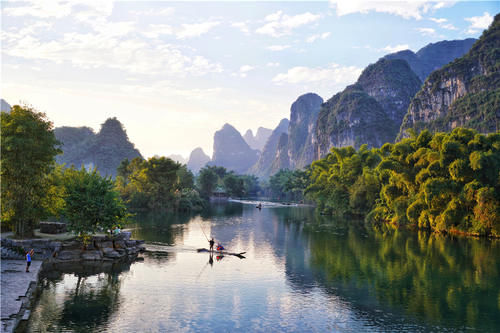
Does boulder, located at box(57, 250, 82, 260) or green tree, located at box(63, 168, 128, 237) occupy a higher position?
green tree, located at box(63, 168, 128, 237)

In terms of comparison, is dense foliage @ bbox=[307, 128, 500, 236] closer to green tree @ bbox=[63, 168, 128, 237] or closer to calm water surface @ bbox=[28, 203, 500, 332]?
calm water surface @ bbox=[28, 203, 500, 332]

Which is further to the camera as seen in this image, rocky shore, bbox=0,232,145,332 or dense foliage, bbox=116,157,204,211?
dense foliage, bbox=116,157,204,211

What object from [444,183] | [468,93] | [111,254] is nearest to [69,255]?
[111,254]

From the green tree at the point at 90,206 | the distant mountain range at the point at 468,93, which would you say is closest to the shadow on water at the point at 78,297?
the green tree at the point at 90,206

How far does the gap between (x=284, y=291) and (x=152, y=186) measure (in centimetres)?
7418

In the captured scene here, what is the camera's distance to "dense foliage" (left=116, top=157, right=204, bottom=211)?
3893 inches

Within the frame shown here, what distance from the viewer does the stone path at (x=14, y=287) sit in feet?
69.1

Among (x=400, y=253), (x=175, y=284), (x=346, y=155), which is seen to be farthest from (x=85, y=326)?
(x=346, y=155)

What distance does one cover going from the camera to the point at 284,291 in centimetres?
3000

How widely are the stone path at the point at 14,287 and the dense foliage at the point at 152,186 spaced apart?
213 feet

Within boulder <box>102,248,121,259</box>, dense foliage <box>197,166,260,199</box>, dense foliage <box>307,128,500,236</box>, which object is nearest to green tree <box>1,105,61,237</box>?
boulder <box>102,248,121,259</box>

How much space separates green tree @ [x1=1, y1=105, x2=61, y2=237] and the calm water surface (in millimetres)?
7894

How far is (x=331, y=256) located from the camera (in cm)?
4406

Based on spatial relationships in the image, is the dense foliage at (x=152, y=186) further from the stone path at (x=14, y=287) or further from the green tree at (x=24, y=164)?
the stone path at (x=14, y=287)
